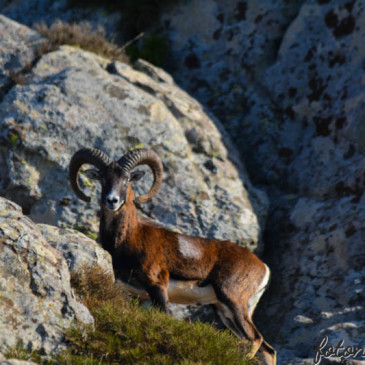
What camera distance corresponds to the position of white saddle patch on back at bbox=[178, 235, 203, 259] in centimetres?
990

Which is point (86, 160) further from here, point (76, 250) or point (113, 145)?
point (76, 250)

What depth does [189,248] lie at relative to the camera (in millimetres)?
→ 9977

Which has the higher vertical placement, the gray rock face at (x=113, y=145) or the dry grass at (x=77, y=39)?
the dry grass at (x=77, y=39)

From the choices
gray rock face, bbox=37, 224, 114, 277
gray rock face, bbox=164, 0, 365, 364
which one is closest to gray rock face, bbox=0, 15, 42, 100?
gray rock face, bbox=164, 0, 365, 364

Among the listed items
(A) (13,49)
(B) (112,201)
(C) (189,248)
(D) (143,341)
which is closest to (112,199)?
(B) (112,201)

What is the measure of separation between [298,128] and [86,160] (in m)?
6.09

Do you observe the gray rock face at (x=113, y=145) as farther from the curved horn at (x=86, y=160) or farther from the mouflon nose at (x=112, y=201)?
the mouflon nose at (x=112, y=201)

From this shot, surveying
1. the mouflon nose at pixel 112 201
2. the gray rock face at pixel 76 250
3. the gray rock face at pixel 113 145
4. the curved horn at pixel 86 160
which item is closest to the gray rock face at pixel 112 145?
the gray rock face at pixel 113 145

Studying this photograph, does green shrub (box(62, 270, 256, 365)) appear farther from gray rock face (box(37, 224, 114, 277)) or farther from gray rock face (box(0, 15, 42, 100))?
gray rock face (box(0, 15, 42, 100))

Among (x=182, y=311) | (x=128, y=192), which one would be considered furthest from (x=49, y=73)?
A: (x=182, y=311)

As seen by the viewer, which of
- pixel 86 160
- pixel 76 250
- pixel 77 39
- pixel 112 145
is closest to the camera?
pixel 76 250

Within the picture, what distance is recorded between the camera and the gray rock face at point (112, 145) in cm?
1159

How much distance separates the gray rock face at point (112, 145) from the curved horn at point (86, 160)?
1.05 m

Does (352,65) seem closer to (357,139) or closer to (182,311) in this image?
(357,139)
